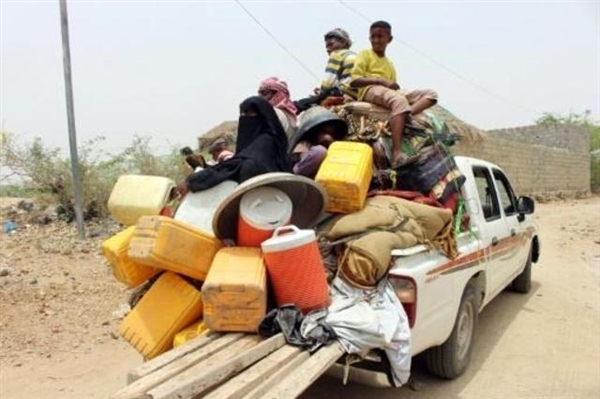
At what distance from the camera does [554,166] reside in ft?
74.7

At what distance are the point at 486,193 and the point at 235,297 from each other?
3201mm

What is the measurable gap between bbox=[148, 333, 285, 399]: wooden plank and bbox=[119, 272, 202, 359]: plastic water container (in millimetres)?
593

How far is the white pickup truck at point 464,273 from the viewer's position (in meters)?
3.43

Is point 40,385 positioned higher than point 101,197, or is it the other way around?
point 101,197

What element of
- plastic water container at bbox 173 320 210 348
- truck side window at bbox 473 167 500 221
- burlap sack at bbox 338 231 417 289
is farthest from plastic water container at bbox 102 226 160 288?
truck side window at bbox 473 167 500 221

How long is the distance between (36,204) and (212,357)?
9.76 m

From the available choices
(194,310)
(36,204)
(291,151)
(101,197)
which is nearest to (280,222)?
(194,310)

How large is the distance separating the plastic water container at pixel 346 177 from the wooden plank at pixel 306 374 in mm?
1051

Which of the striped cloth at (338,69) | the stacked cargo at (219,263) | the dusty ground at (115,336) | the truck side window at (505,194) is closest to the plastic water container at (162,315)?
the stacked cargo at (219,263)

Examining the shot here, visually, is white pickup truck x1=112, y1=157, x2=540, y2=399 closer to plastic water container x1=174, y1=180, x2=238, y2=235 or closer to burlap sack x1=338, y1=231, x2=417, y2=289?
burlap sack x1=338, y1=231, x2=417, y2=289

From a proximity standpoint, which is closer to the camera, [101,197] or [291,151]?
[291,151]

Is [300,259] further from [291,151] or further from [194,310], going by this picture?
[291,151]

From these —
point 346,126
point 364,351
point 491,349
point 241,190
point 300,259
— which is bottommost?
point 491,349

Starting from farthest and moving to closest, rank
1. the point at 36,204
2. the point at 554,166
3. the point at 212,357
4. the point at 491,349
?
1. the point at 554,166
2. the point at 36,204
3. the point at 491,349
4. the point at 212,357
